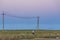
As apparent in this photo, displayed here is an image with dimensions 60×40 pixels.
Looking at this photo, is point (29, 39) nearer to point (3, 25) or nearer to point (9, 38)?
point (9, 38)

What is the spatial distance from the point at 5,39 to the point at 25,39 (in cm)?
150

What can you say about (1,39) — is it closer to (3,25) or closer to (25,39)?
(25,39)

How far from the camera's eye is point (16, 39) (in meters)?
11.1

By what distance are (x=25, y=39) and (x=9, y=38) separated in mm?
1176

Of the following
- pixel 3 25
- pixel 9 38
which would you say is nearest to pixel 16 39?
pixel 9 38

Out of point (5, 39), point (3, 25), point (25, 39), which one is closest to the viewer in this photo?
point (5, 39)

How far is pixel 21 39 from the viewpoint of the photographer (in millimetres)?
11523

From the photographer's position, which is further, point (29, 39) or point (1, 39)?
point (29, 39)

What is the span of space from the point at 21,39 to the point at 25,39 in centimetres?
37

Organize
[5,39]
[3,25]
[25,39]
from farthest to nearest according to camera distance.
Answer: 1. [3,25]
2. [25,39]
3. [5,39]

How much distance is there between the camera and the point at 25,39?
11.8 m

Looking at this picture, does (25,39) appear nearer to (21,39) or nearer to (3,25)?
(21,39)

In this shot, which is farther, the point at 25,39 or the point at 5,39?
the point at 25,39

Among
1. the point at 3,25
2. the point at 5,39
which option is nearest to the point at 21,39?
the point at 5,39
